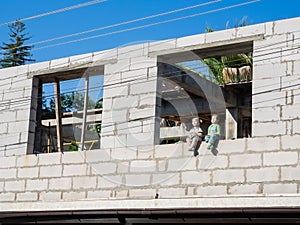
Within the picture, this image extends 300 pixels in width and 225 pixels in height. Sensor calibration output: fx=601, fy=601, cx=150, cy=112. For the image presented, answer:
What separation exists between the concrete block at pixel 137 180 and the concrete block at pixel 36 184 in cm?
146

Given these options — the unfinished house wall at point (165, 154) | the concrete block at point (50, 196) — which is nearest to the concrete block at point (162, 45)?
the unfinished house wall at point (165, 154)

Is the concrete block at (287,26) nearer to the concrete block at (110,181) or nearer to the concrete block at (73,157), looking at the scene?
the concrete block at (110,181)

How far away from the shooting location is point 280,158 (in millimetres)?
7273

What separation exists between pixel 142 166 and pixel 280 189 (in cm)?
206

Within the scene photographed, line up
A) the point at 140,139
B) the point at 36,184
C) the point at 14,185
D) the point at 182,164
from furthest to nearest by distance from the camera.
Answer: the point at 14,185, the point at 36,184, the point at 140,139, the point at 182,164

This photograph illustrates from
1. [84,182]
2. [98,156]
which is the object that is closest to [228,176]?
[98,156]

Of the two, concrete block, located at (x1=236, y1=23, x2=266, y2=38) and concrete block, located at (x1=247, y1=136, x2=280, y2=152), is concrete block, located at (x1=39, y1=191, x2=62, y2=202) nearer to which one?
concrete block, located at (x1=247, y1=136, x2=280, y2=152)

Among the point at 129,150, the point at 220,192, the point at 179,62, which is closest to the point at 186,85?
the point at 179,62

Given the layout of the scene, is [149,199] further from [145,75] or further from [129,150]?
[145,75]

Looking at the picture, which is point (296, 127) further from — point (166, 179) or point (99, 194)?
point (99, 194)

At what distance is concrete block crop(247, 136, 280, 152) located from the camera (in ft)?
24.2

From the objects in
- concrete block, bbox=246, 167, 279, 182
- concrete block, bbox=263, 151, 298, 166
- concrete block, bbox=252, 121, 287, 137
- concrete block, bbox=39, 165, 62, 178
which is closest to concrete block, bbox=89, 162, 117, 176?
concrete block, bbox=39, 165, 62, 178

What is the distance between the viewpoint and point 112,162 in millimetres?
8648

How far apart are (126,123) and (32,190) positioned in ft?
6.25
